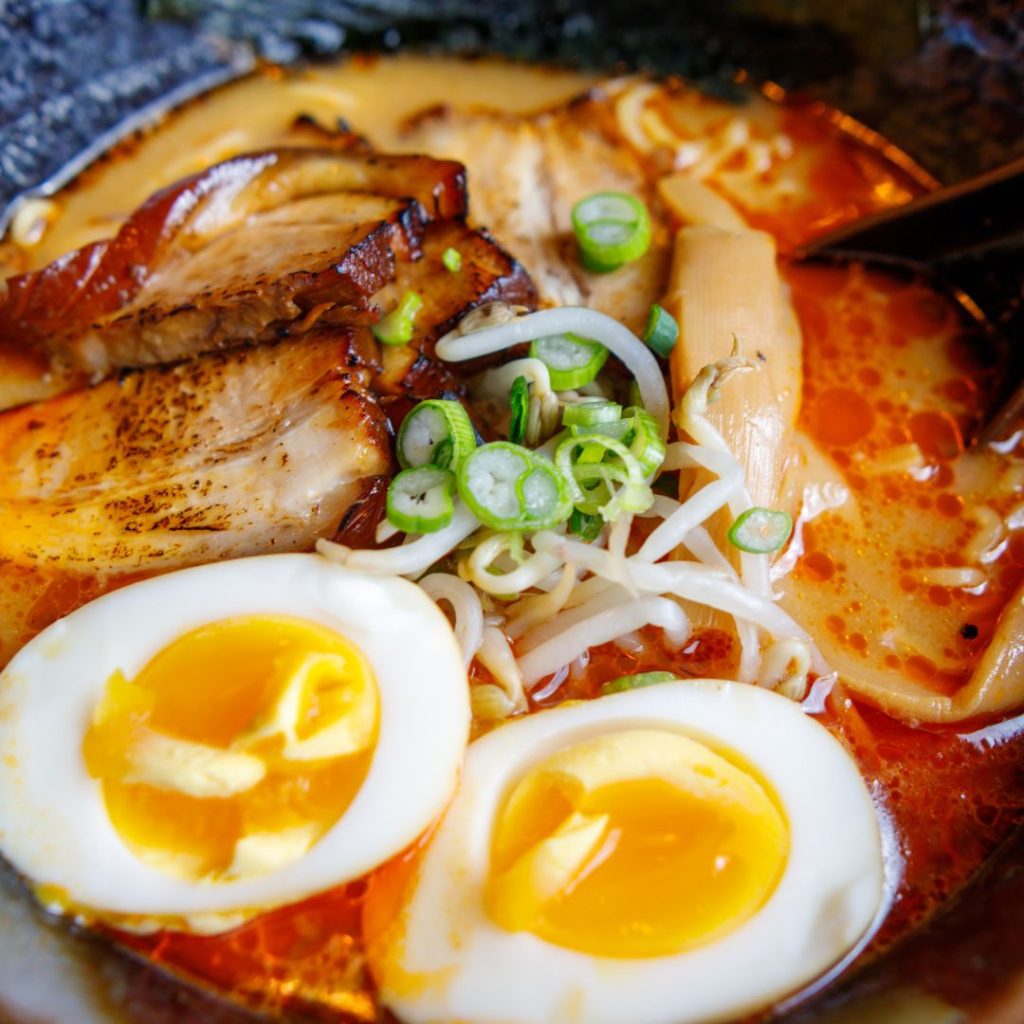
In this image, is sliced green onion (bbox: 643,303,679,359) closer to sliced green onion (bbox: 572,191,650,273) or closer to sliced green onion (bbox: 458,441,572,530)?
sliced green onion (bbox: 572,191,650,273)

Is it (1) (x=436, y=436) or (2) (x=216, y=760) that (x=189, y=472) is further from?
(2) (x=216, y=760)

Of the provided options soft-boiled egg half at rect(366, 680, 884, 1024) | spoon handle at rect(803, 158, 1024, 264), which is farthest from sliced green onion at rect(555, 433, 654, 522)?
spoon handle at rect(803, 158, 1024, 264)

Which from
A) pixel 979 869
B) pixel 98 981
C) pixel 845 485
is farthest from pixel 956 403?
pixel 98 981

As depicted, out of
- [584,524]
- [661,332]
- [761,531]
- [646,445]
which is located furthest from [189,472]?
[761,531]

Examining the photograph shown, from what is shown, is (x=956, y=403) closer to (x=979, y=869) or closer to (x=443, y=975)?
(x=979, y=869)

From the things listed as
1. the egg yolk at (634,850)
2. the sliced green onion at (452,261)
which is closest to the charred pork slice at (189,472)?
the sliced green onion at (452,261)

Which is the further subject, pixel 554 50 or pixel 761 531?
pixel 554 50

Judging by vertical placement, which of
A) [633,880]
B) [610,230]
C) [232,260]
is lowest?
[633,880]
